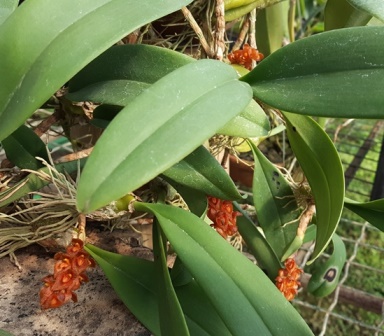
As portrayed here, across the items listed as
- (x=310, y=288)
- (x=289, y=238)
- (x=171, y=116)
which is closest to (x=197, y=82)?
(x=171, y=116)

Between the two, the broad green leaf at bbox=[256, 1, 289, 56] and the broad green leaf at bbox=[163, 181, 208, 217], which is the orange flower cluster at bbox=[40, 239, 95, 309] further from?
the broad green leaf at bbox=[256, 1, 289, 56]

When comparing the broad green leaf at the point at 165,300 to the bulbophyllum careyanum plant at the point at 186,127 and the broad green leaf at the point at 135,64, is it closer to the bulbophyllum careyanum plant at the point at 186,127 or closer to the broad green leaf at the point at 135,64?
the bulbophyllum careyanum plant at the point at 186,127

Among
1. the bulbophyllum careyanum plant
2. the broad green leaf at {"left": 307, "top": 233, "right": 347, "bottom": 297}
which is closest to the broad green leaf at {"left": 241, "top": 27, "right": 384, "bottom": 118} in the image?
the bulbophyllum careyanum plant

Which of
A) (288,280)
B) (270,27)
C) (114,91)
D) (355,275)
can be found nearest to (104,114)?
(114,91)

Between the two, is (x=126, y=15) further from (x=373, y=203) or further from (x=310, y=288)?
(x=310, y=288)

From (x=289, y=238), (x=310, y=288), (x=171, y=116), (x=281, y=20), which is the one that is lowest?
(x=310, y=288)

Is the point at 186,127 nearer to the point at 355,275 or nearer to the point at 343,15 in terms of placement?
the point at 343,15

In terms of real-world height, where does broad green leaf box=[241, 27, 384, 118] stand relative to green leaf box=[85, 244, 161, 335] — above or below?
above
